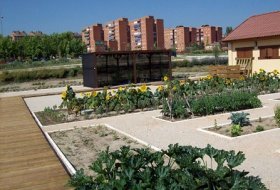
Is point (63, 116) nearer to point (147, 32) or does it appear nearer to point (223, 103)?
point (223, 103)

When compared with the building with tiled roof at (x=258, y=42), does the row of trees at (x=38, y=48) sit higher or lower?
higher

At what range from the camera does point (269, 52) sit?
21266 mm

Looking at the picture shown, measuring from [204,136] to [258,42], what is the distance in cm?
1528

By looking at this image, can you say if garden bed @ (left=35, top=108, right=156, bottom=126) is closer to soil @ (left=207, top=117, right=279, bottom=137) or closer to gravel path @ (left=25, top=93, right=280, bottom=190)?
gravel path @ (left=25, top=93, right=280, bottom=190)

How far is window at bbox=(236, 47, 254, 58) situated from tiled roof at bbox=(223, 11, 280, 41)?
734 millimetres

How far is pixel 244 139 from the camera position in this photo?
25.6 feet

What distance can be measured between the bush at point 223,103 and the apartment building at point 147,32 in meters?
94.5

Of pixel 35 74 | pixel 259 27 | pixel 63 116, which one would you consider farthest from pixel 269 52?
pixel 35 74

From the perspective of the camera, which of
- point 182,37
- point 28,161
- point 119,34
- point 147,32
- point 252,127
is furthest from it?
point 182,37

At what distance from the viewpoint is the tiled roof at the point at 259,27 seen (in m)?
21.4

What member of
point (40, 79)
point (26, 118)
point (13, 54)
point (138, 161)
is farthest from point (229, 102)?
point (13, 54)

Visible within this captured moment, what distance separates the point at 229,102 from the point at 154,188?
8.01 m

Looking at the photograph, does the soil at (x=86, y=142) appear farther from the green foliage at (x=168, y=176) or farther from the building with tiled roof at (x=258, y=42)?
the building with tiled roof at (x=258, y=42)

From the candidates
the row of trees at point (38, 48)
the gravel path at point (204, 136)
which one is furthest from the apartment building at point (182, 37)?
the gravel path at point (204, 136)
